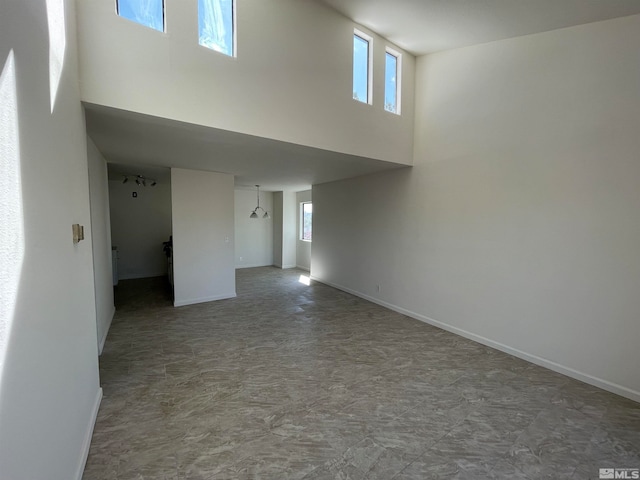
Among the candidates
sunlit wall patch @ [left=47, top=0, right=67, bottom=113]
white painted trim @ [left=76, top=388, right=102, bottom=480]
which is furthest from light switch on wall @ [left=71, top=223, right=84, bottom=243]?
white painted trim @ [left=76, top=388, right=102, bottom=480]

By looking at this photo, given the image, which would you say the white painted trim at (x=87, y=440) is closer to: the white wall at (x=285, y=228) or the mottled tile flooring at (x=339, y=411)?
the mottled tile flooring at (x=339, y=411)

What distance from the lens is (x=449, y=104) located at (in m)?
4.00

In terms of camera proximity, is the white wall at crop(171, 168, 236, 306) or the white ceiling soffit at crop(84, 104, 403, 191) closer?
the white ceiling soffit at crop(84, 104, 403, 191)

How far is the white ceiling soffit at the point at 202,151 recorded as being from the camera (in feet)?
8.95

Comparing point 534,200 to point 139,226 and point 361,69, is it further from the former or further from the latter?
point 139,226

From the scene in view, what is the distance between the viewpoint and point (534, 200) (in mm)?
3205

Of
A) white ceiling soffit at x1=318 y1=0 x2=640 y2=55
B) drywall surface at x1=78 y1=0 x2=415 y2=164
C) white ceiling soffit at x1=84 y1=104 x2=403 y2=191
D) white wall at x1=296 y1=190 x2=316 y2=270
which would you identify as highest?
white ceiling soffit at x1=318 y1=0 x2=640 y2=55

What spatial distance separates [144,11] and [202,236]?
342cm

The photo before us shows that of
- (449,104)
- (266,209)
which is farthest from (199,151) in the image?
(266,209)

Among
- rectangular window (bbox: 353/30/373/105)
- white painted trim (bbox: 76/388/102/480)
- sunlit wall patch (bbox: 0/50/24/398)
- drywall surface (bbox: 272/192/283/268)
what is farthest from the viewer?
drywall surface (bbox: 272/192/283/268)

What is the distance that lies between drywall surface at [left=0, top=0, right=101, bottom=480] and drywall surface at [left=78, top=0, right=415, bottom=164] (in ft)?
0.85

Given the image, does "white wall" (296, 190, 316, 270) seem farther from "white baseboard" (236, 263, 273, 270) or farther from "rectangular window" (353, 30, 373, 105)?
"rectangular window" (353, 30, 373, 105)

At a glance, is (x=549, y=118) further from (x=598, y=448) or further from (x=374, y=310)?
(x=374, y=310)

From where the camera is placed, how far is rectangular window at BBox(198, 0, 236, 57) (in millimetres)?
2740
